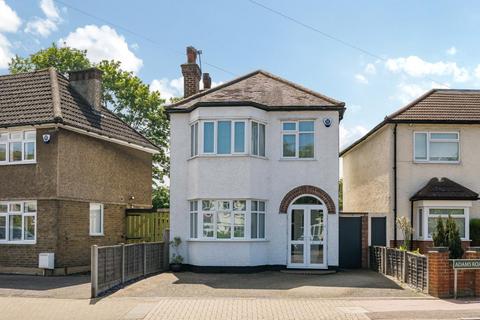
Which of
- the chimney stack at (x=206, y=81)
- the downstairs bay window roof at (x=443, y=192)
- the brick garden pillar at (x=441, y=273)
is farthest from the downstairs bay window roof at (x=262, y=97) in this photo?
the brick garden pillar at (x=441, y=273)

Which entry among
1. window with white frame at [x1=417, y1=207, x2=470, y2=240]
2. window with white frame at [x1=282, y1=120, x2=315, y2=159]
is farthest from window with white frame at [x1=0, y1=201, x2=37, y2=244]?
window with white frame at [x1=417, y1=207, x2=470, y2=240]

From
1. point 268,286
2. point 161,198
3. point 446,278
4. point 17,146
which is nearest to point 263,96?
point 268,286

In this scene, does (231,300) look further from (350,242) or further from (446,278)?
(350,242)

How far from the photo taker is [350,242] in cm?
2244

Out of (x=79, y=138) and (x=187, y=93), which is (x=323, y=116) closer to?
(x=187, y=93)

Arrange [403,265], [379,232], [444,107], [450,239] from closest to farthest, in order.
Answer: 1. [450,239]
2. [403,265]
3. [379,232]
4. [444,107]

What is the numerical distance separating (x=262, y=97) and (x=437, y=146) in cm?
710

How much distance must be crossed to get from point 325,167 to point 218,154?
3813 millimetres

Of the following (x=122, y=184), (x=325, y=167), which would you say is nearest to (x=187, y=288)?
(x=325, y=167)

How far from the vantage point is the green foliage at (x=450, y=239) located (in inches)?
635

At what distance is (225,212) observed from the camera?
67.1ft

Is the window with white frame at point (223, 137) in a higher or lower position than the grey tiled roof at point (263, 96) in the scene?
lower

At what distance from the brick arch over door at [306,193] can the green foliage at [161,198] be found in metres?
19.9

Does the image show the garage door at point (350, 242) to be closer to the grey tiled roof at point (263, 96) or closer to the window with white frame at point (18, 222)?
the grey tiled roof at point (263, 96)
